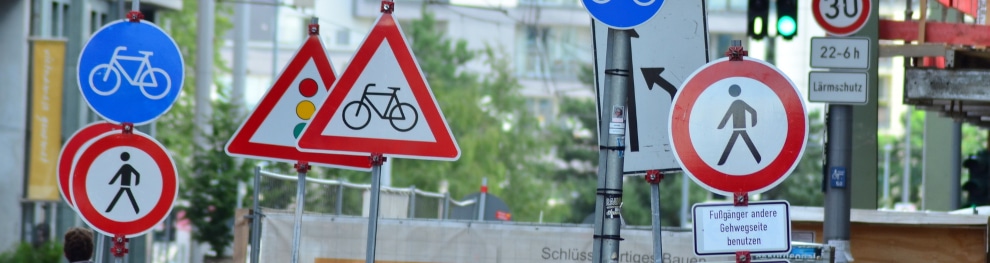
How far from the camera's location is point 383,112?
7.71 m

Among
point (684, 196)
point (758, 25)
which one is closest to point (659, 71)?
point (758, 25)

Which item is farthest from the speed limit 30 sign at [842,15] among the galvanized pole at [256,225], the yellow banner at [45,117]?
the yellow banner at [45,117]

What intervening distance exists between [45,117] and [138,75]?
1425 cm

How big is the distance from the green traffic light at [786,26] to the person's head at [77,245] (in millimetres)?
8422

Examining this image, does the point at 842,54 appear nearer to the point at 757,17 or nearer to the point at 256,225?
the point at 757,17

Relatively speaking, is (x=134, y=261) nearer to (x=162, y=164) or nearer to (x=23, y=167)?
(x=23, y=167)

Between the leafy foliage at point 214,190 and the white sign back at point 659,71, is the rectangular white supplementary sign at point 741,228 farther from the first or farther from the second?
the leafy foliage at point 214,190

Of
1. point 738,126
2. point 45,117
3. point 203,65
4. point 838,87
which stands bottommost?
point 738,126

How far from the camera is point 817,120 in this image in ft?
213

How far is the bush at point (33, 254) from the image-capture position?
17.6 m

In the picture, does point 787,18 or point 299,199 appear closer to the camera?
point 299,199

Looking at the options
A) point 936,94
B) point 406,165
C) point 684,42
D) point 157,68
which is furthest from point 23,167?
point 406,165

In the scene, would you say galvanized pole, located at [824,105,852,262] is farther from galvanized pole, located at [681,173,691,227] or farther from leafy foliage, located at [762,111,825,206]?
leafy foliage, located at [762,111,825,206]

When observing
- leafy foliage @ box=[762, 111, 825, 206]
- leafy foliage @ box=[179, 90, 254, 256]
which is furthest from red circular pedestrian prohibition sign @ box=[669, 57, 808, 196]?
leafy foliage @ box=[762, 111, 825, 206]
